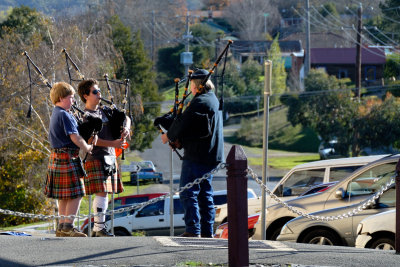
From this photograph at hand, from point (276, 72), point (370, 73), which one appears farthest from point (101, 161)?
point (370, 73)

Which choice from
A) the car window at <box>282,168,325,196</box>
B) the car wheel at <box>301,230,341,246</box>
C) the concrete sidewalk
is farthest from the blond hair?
the car window at <box>282,168,325,196</box>

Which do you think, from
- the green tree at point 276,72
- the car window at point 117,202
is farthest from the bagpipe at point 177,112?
the green tree at point 276,72

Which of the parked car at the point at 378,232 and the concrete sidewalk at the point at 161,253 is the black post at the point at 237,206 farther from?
the parked car at the point at 378,232

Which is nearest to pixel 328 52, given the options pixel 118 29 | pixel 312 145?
pixel 312 145

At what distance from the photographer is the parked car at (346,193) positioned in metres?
10.7

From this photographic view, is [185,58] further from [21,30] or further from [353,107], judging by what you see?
[353,107]

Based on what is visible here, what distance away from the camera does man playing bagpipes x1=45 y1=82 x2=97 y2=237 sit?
7.88 m

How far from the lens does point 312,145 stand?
60719 mm

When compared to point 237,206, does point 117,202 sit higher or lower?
lower

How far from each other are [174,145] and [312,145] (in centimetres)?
5335

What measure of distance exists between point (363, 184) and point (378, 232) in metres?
2.04

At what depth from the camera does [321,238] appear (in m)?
10.1

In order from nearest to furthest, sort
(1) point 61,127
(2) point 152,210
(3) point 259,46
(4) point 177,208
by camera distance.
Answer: (1) point 61,127, (2) point 152,210, (4) point 177,208, (3) point 259,46

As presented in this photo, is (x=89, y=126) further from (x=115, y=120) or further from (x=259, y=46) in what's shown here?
(x=259, y=46)
